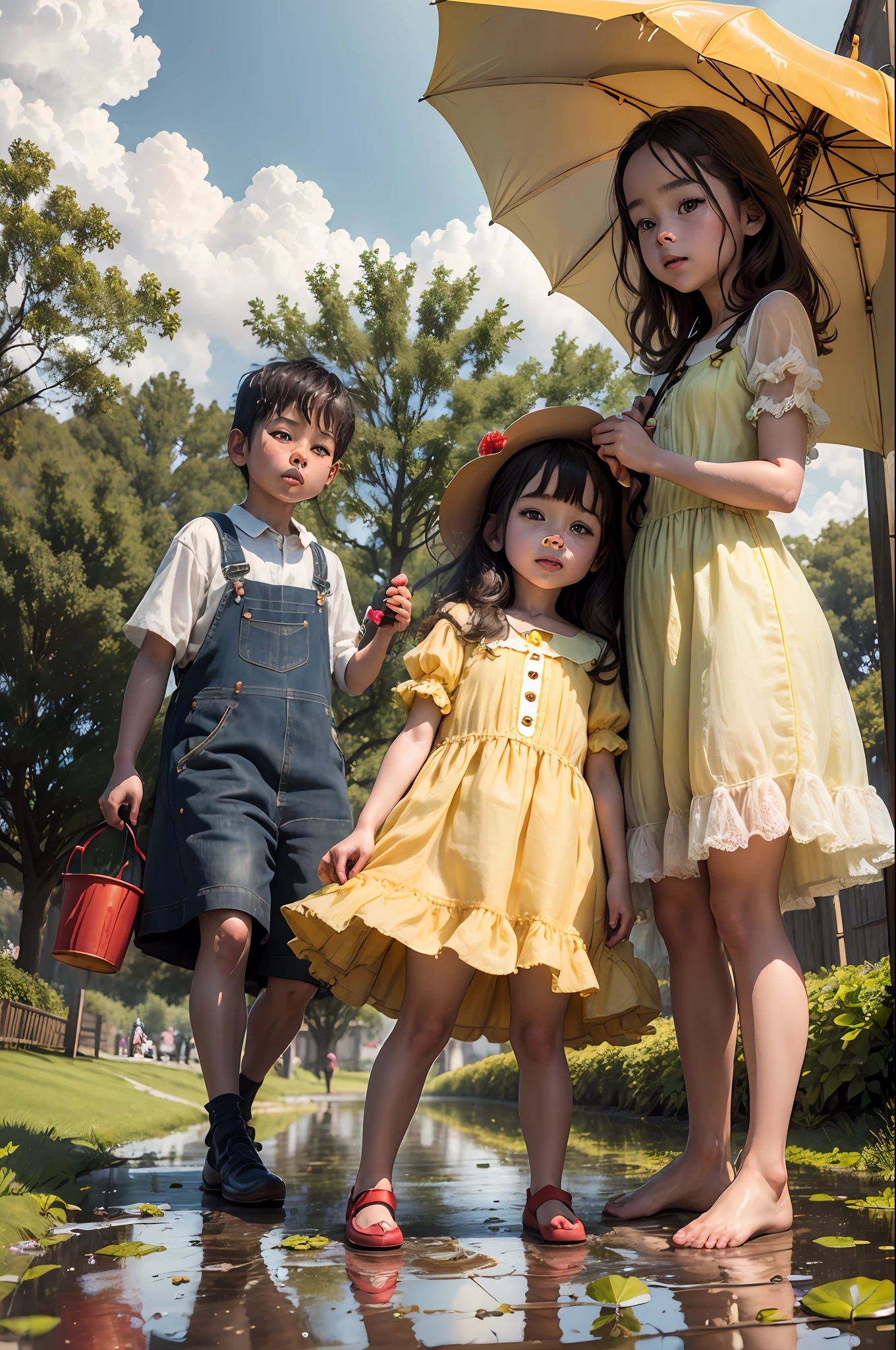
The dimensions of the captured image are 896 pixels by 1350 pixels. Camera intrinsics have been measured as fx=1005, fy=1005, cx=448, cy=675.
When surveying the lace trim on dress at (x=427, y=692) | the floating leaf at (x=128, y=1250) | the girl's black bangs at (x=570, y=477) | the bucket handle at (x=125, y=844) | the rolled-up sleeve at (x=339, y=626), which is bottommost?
the floating leaf at (x=128, y=1250)

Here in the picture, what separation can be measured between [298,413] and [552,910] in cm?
158

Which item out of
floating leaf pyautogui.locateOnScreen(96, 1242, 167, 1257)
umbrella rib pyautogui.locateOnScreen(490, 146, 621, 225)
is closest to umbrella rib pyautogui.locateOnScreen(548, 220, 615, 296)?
umbrella rib pyautogui.locateOnScreen(490, 146, 621, 225)

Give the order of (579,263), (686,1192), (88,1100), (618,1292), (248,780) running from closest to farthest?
(618,1292) → (686,1192) → (248,780) → (579,263) → (88,1100)

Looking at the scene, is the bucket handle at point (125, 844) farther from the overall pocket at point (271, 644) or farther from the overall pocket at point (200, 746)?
the overall pocket at point (271, 644)

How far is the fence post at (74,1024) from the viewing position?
945 cm

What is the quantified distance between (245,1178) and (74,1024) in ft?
27.1

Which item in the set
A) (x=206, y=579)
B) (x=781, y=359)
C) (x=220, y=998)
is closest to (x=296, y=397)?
(x=206, y=579)

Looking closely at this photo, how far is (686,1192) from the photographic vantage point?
2.13 metres

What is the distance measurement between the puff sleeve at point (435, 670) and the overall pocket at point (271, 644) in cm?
48

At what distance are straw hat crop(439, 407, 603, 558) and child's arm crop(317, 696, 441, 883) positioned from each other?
0.53m

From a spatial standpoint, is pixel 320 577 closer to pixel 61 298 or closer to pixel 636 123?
pixel 636 123

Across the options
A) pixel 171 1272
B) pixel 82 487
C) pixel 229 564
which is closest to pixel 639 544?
pixel 229 564

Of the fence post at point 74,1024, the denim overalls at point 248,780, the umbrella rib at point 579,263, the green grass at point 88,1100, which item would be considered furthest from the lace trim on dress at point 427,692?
the fence post at point 74,1024

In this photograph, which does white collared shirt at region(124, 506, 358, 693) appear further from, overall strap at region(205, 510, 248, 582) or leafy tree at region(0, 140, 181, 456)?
leafy tree at region(0, 140, 181, 456)
